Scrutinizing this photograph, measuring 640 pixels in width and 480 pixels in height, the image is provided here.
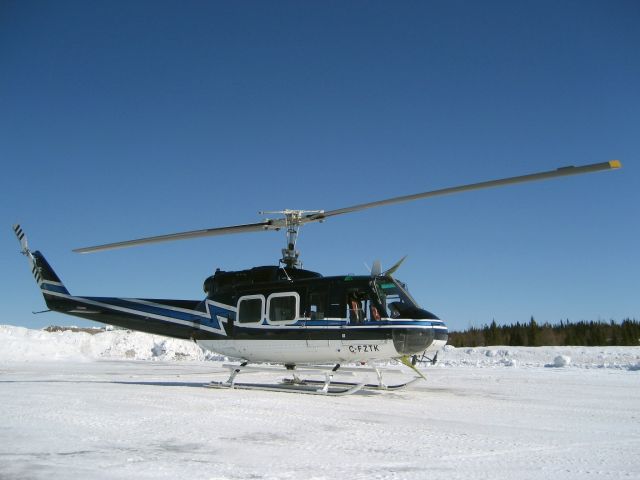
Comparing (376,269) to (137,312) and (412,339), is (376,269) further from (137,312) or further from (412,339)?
(137,312)

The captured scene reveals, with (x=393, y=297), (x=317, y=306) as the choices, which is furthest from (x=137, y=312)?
(x=393, y=297)

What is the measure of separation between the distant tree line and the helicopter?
37866mm

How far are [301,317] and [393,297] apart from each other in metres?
2.20

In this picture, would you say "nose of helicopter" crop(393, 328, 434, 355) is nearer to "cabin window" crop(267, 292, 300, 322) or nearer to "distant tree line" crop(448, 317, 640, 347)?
"cabin window" crop(267, 292, 300, 322)

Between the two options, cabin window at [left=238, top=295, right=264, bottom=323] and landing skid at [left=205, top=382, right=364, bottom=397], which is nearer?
landing skid at [left=205, top=382, right=364, bottom=397]

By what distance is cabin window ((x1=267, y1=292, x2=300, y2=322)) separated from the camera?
40.9ft

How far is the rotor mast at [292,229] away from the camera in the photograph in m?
12.1

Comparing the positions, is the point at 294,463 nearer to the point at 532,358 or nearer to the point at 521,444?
the point at 521,444

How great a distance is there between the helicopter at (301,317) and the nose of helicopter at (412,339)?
21mm

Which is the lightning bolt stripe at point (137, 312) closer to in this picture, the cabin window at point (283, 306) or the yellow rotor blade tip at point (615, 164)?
the cabin window at point (283, 306)

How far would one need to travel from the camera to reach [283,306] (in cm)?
1263

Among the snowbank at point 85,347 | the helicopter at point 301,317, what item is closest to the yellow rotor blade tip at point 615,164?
the helicopter at point 301,317

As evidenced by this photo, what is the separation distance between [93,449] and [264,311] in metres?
7.62

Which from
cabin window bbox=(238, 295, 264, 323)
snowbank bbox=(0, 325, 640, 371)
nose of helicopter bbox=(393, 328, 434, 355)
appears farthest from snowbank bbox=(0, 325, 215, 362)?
nose of helicopter bbox=(393, 328, 434, 355)
